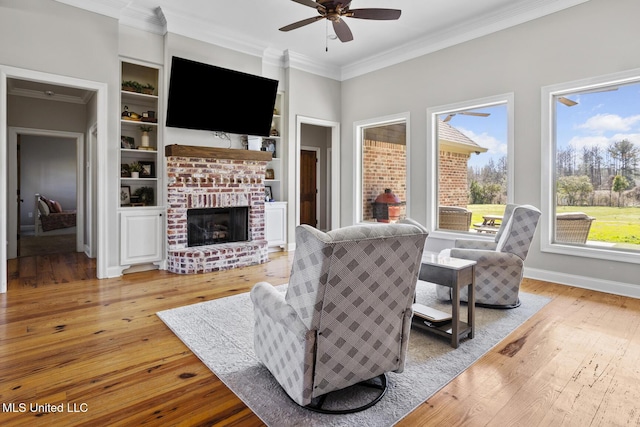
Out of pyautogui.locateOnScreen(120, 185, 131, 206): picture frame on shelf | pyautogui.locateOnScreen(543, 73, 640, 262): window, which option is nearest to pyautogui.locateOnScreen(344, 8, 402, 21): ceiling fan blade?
pyautogui.locateOnScreen(543, 73, 640, 262): window

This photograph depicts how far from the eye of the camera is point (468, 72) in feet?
16.7

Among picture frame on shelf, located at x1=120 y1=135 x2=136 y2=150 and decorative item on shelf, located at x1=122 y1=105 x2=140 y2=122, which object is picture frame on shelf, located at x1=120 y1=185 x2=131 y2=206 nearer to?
picture frame on shelf, located at x1=120 y1=135 x2=136 y2=150

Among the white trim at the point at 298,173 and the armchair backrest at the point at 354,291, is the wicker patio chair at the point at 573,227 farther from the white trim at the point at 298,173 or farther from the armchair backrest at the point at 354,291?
the white trim at the point at 298,173

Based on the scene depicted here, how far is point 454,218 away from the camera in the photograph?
215 inches

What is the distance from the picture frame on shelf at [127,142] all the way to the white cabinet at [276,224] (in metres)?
2.14

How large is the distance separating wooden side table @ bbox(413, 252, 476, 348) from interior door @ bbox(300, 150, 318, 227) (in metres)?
5.79

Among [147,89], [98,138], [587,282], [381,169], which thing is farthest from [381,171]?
[98,138]

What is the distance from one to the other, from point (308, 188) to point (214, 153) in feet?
12.0

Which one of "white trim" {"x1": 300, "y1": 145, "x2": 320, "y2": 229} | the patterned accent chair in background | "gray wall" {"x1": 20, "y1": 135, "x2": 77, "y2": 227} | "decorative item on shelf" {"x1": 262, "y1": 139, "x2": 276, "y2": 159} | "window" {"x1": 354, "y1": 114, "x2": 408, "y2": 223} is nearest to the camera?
the patterned accent chair in background

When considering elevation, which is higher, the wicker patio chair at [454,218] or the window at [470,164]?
the window at [470,164]

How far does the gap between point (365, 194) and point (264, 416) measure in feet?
17.5

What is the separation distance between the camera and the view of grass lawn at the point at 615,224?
388cm

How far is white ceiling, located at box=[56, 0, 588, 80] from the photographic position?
446 cm

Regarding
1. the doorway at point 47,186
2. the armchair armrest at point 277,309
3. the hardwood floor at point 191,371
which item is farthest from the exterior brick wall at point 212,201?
the doorway at point 47,186
